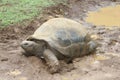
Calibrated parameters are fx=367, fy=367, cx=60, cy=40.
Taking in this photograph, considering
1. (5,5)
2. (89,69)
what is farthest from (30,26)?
(89,69)

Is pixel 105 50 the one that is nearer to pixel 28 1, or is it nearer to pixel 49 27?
pixel 49 27

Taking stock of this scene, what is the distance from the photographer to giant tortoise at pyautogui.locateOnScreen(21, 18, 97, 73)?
5.77 meters

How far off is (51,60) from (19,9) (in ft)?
11.7

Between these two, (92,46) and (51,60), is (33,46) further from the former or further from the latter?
(92,46)

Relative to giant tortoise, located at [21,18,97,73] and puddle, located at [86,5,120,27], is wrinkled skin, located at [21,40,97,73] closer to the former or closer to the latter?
giant tortoise, located at [21,18,97,73]

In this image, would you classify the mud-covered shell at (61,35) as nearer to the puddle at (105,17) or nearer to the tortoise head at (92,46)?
the tortoise head at (92,46)

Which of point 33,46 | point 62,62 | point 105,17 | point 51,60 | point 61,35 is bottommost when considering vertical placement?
point 105,17

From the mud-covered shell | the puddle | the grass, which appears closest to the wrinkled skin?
the mud-covered shell

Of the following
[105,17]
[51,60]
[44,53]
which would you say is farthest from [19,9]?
[51,60]

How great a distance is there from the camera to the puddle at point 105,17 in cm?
904

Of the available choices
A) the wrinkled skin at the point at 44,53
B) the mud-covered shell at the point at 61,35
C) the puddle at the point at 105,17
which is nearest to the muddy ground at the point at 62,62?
the wrinkled skin at the point at 44,53

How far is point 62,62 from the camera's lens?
5914 mm

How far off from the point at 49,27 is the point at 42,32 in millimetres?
146

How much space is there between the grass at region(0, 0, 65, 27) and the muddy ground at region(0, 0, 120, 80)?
315mm
